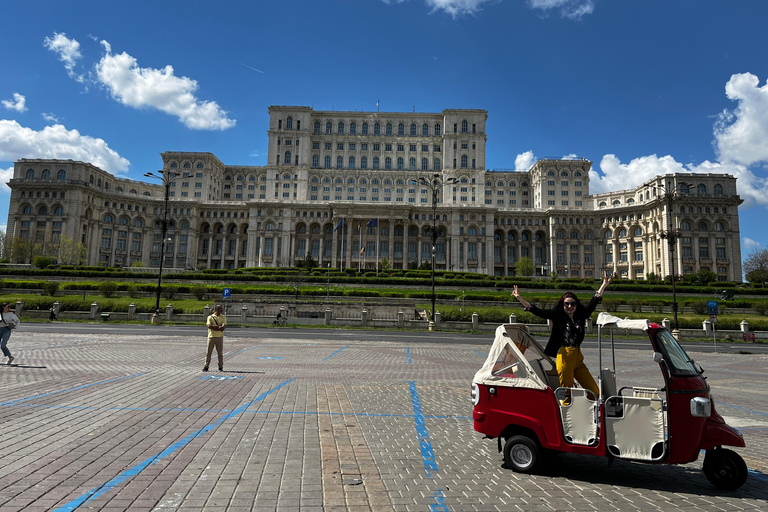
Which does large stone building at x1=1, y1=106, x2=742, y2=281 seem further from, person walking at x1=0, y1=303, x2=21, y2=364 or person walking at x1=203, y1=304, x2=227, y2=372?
person walking at x1=203, y1=304, x2=227, y2=372

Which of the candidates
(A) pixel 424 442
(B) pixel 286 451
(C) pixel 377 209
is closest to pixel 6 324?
(B) pixel 286 451

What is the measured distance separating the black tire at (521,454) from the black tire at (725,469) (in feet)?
6.32

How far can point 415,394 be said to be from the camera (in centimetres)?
999

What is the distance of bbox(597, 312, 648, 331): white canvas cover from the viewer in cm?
507

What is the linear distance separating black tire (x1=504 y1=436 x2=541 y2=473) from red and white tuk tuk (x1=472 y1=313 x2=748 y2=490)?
12 mm

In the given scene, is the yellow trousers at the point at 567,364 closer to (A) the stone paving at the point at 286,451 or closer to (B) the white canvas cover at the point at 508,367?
(B) the white canvas cover at the point at 508,367

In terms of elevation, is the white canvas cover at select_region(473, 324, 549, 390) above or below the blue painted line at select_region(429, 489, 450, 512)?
above

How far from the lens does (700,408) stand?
461cm

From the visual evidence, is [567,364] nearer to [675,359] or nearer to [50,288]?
[675,359]

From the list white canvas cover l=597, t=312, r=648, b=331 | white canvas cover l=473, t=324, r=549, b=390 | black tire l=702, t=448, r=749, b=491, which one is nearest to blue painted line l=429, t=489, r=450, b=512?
white canvas cover l=473, t=324, r=549, b=390

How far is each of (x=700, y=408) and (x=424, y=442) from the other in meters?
3.58

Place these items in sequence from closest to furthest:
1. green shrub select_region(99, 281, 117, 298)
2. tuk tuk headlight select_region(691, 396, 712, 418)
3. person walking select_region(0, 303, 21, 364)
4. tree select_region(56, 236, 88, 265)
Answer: tuk tuk headlight select_region(691, 396, 712, 418) < person walking select_region(0, 303, 21, 364) < green shrub select_region(99, 281, 117, 298) < tree select_region(56, 236, 88, 265)

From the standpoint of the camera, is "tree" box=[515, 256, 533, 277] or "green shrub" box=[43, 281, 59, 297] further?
"tree" box=[515, 256, 533, 277]

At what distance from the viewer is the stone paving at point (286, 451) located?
438 cm
